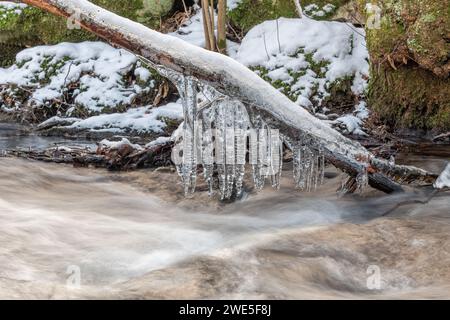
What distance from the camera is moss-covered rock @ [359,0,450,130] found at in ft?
16.4

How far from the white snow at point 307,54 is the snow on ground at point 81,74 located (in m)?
1.59

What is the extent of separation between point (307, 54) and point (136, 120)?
2304 millimetres

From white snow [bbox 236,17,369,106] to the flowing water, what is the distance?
6.85ft

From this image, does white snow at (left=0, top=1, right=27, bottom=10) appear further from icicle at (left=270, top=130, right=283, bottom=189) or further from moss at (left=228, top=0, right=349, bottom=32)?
icicle at (left=270, top=130, right=283, bottom=189)

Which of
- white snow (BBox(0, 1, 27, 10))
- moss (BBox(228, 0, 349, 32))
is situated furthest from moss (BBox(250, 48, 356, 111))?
white snow (BBox(0, 1, 27, 10))

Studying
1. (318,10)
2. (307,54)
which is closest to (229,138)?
(307,54)

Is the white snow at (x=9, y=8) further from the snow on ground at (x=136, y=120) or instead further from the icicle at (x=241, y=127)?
the icicle at (x=241, y=127)

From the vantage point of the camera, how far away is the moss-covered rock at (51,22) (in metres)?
8.29

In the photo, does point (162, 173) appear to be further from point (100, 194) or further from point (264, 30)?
point (264, 30)

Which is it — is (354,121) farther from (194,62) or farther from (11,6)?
(11,6)

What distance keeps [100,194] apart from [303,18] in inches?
169

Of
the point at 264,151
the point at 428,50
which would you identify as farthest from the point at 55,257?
the point at 428,50

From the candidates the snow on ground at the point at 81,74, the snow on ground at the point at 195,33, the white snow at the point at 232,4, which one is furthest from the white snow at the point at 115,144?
the white snow at the point at 232,4

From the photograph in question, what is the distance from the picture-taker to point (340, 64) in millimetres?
6426
